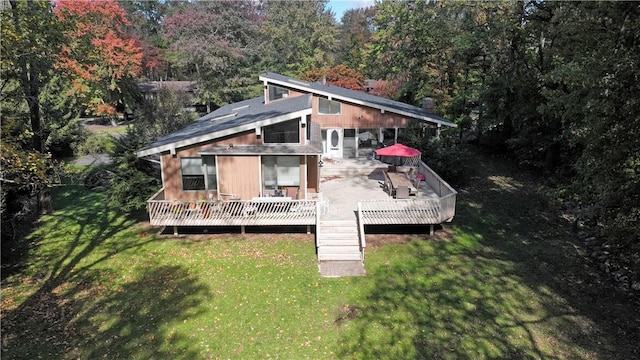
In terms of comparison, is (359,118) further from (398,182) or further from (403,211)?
(403,211)

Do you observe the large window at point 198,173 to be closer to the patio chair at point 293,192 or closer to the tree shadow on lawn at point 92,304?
the tree shadow on lawn at point 92,304

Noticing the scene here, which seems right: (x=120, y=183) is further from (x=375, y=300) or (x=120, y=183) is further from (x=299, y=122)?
(x=375, y=300)

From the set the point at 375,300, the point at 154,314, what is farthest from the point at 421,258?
the point at 154,314

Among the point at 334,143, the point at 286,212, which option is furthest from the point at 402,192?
the point at 334,143

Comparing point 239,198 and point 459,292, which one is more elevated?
point 239,198

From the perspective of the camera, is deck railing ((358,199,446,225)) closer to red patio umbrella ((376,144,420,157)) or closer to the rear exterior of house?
the rear exterior of house

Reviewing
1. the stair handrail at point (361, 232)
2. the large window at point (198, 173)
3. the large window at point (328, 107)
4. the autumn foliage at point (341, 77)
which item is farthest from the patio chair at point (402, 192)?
the autumn foliage at point (341, 77)
